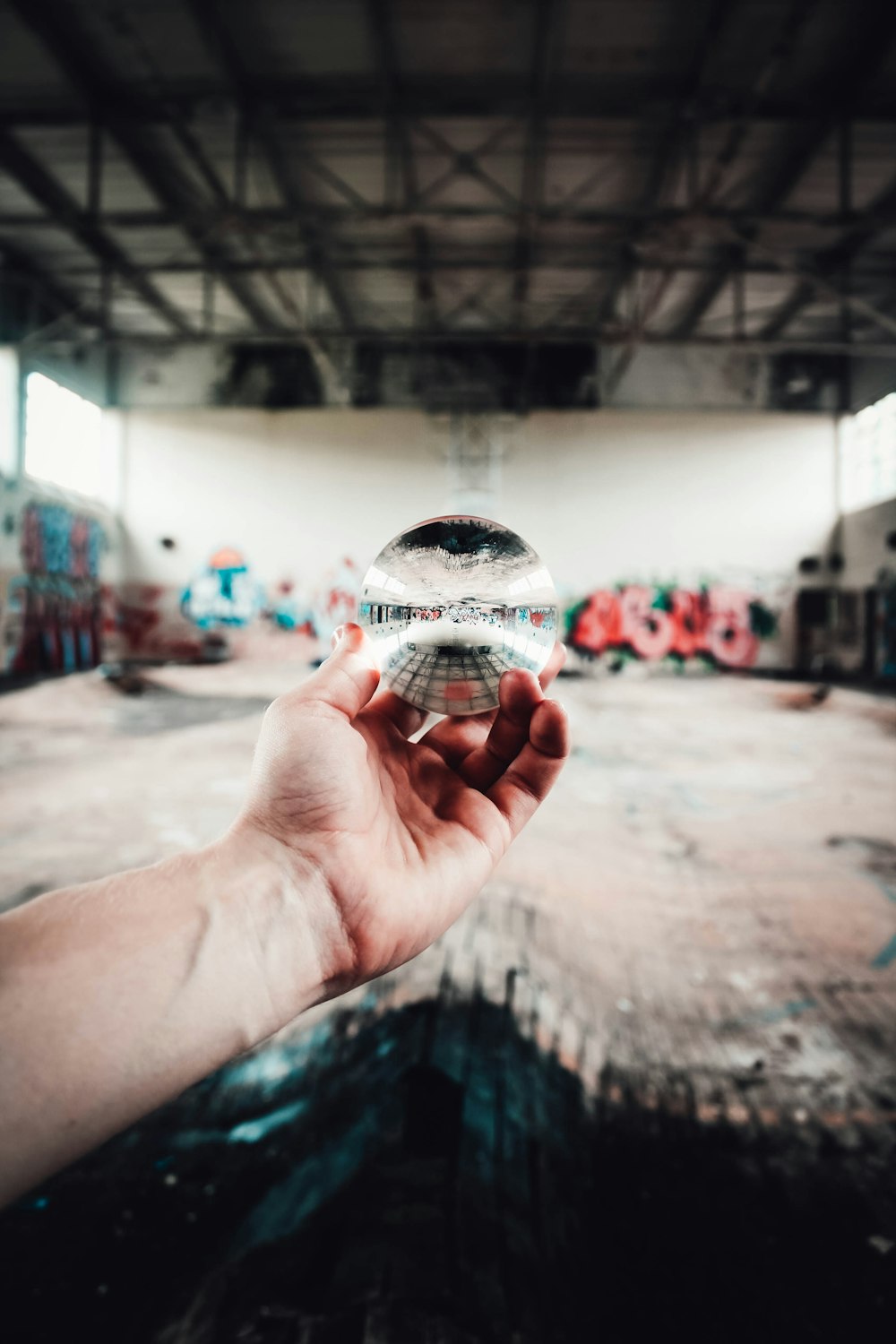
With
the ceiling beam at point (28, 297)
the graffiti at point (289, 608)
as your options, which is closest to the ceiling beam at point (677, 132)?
the graffiti at point (289, 608)

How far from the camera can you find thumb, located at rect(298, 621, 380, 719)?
4.03ft

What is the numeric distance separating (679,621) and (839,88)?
8705 mm

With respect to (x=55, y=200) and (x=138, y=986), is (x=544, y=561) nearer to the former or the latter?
(x=138, y=986)

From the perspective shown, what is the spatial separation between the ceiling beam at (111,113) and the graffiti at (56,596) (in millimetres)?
5654

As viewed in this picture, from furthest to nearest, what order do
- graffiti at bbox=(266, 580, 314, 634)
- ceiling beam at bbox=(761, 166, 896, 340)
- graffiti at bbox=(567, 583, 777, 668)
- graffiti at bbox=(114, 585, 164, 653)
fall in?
Answer: graffiti at bbox=(114, 585, 164, 653) < graffiti at bbox=(266, 580, 314, 634) < graffiti at bbox=(567, 583, 777, 668) < ceiling beam at bbox=(761, 166, 896, 340)

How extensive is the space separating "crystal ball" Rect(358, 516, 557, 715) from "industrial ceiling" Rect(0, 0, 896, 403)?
713 centimetres

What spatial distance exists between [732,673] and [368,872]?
14.6m

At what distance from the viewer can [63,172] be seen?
9023 millimetres

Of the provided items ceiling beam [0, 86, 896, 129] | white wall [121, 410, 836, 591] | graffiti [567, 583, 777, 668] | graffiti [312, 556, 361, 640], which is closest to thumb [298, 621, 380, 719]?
ceiling beam [0, 86, 896, 129]

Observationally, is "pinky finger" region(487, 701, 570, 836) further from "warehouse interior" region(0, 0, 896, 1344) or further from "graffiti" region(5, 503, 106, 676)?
"graffiti" region(5, 503, 106, 676)

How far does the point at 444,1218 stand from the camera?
155cm

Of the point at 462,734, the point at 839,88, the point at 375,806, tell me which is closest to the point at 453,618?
the point at 462,734

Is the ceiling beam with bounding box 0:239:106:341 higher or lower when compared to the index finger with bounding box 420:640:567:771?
higher

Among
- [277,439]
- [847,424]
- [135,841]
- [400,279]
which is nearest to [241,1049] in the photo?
[135,841]
